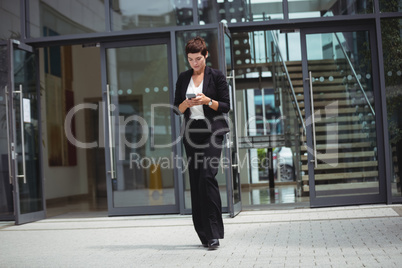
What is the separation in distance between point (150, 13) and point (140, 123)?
133 centimetres

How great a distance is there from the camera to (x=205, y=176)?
443 centimetres

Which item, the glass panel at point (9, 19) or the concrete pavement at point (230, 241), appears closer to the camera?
the concrete pavement at point (230, 241)

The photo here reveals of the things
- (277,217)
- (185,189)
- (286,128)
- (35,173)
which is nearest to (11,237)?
(35,173)

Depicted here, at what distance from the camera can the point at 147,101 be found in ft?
24.5

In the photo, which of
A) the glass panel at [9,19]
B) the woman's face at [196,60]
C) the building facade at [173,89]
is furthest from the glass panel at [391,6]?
the glass panel at [9,19]

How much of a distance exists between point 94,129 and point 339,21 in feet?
19.1

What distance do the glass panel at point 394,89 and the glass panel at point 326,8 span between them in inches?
11.7

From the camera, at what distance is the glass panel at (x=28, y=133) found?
7.05 m

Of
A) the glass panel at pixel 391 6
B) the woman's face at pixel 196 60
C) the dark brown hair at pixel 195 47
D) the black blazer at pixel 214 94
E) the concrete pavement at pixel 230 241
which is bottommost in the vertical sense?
the concrete pavement at pixel 230 241

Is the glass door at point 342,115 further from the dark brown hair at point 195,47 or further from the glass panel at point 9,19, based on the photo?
the glass panel at point 9,19

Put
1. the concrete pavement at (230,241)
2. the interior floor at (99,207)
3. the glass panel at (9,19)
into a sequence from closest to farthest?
the concrete pavement at (230,241)
the glass panel at (9,19)
the interior floor at (99,207)

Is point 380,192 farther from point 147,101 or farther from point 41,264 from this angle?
point 41,264

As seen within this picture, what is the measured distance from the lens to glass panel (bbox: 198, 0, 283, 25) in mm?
7156

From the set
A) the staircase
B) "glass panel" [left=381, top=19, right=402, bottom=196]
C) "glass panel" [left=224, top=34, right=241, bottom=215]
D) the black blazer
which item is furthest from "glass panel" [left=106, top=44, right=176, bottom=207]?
the black blazer
